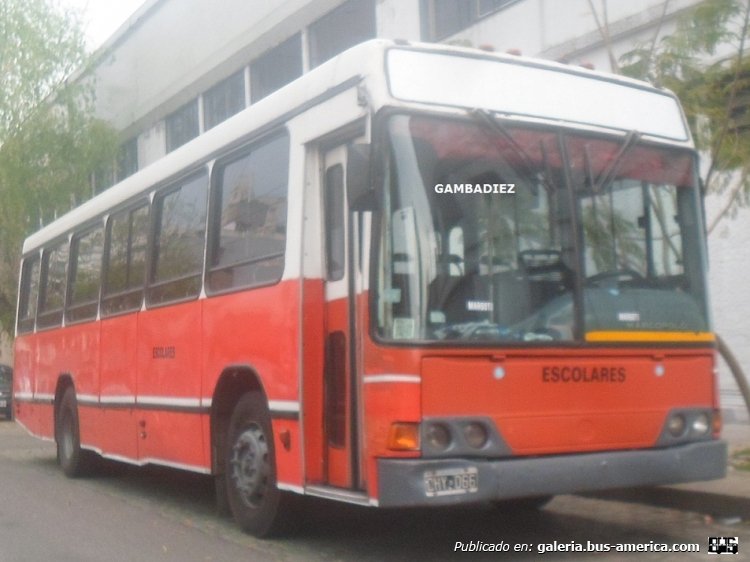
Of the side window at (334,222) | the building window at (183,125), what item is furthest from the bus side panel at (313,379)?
the building window at (183,125)

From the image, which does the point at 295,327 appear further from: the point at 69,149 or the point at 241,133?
the point at 69,149

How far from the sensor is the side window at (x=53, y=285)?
14250 mm

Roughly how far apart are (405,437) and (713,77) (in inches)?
214

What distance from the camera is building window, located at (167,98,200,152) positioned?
2988 centimetres

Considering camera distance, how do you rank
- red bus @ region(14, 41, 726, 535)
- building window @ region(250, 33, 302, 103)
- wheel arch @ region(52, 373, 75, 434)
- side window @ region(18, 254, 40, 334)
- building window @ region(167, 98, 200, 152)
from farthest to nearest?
building window @ region(167, 98, 200, 152) → building window @ region(250, 33, 302, 103) → side window @ region(18, 254, 40, 334) → wheel arch @ region(52, 373, 75, 434) → red bus @ region(14, 41, 726, 535)

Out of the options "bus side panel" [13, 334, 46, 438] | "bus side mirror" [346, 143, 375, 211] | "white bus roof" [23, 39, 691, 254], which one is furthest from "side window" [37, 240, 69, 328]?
"bus side mirror" [346, 143, 375, 211]

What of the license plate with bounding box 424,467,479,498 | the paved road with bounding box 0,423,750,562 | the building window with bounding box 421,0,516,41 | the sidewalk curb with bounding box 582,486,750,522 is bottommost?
the paved road with bounding box 0,423,750,562

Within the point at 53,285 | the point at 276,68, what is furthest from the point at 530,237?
the point at 276,68

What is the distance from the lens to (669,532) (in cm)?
841

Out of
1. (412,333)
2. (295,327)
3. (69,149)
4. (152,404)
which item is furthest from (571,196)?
(69,149)

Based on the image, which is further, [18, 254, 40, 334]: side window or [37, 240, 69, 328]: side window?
[18, 254, 40, 334]: side window

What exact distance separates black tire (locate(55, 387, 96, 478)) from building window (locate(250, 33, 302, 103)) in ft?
38.6

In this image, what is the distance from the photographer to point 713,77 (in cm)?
1042

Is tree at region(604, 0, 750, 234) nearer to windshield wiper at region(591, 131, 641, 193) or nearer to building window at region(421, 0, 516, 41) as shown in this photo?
windshield wiper at region(591, 131, 641, 193)
